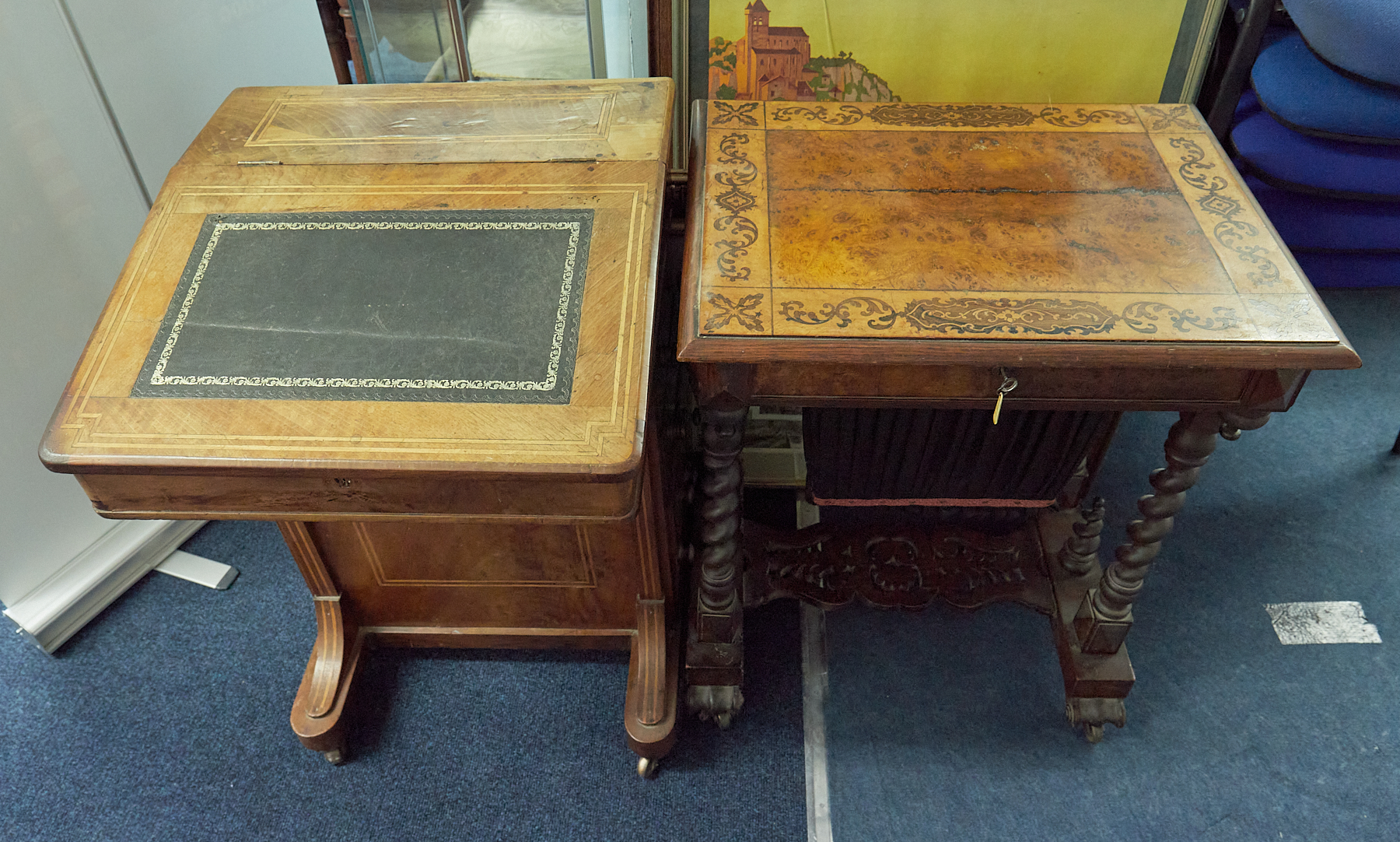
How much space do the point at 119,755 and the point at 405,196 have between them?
4.20ft

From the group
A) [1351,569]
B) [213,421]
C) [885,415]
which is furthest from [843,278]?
[1351,569]

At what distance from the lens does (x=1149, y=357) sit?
1.18m

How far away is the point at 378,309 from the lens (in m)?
1.25

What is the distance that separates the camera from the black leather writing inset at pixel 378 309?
3.82 feet

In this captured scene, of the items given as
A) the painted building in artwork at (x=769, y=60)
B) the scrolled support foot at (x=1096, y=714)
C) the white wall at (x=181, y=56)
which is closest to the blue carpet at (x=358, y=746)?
the scrolled support foot at (x=1096, y=714)

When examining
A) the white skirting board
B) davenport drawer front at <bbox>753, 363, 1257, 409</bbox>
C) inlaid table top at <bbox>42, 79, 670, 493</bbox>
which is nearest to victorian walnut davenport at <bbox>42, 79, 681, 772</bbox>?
inlaid table top at <bbox>42, 79, 670, 493</bbox>

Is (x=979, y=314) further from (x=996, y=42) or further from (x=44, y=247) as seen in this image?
(x=44, y=247)

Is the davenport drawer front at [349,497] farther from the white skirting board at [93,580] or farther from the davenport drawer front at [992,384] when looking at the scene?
the white skirting board at [93,580]

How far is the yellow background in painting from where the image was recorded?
1.71 meters

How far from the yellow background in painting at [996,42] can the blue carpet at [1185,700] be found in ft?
3.33

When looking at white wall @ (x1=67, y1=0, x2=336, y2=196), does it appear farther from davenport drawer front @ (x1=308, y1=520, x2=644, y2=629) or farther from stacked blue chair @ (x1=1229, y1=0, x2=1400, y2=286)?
stacked blue chair @ (x1=1229, y1=0, x2=1400, y2=286)

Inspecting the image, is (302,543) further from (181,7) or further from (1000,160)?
(1000,160)

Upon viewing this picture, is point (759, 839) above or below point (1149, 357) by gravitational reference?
below

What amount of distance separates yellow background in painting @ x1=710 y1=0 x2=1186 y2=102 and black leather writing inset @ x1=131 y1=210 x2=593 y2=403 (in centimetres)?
74
